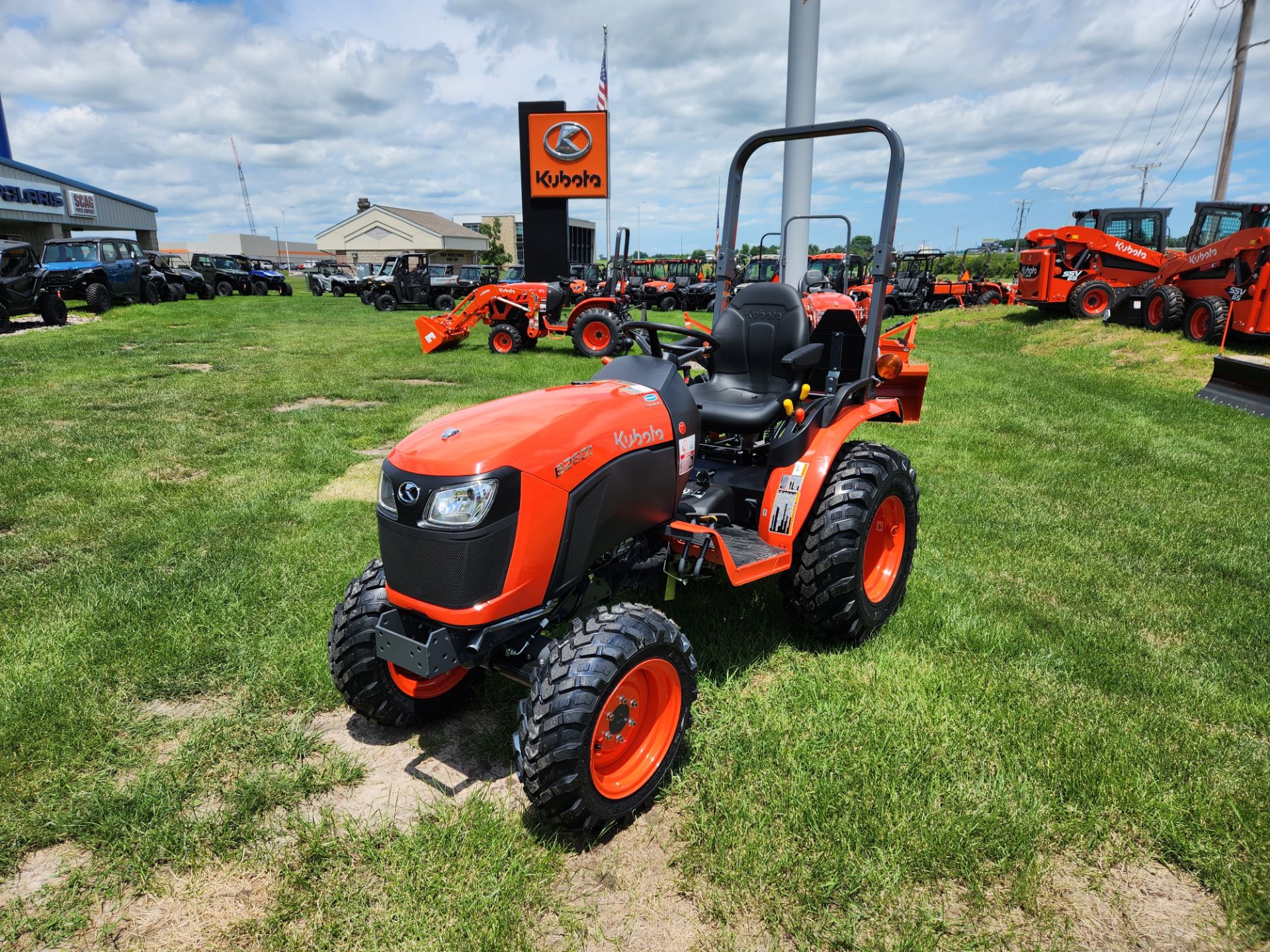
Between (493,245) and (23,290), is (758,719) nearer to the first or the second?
(23,290)

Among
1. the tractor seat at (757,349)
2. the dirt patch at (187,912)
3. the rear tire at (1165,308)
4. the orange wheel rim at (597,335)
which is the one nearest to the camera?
the dirt patch at (187,912)

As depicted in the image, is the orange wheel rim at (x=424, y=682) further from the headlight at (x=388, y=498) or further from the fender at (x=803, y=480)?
the fender at (x=803, y=480)

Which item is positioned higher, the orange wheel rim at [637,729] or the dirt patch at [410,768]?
the orange wheel rim at [637,729]

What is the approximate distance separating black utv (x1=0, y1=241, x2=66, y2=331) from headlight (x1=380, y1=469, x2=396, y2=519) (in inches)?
657

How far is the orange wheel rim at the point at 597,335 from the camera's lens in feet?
42.4

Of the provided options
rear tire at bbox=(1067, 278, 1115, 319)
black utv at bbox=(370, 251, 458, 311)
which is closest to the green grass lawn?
rear tire at bbox=(1067, 278, 1115, 319)

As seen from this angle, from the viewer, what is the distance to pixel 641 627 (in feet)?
7.57

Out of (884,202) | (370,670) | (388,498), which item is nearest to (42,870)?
(370,670)

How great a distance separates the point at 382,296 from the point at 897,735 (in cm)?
2344

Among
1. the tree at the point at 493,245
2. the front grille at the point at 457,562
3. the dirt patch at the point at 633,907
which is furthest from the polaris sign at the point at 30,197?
the dirt patch at the point at 633,907

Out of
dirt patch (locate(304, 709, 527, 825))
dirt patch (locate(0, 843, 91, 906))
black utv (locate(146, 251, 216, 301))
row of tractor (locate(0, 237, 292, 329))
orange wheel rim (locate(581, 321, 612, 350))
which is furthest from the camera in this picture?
black utv (locate(146, 251, 216, 301))

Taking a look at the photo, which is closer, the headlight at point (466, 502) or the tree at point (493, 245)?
the headlight at point (466, 502)

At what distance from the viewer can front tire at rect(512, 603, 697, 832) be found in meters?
2.11

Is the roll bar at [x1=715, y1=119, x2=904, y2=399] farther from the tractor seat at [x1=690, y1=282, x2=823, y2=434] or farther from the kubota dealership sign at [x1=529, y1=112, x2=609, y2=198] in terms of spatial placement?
the kubota dealership sign at [x1=529, y1=112, x2=609, y2=198]
